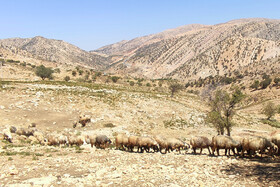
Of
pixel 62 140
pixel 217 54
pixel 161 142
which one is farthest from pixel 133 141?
pixel 217 54

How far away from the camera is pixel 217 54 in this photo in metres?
131

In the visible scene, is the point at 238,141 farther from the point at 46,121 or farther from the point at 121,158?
the point at 46,121

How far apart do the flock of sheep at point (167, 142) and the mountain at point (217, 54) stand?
84.5 meters

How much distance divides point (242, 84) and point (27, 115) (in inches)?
3025

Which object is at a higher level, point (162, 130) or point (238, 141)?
point (238, 141)

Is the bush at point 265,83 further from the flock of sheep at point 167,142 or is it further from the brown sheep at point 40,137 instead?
the brown sheep at point 40,137

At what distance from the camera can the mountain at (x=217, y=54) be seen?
11506 centimetres

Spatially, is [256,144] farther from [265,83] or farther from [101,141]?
[265,83]

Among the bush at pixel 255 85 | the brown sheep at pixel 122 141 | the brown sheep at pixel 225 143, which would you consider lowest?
the brown sheep at pixel 122 141

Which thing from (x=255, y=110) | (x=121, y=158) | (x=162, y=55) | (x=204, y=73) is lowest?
(x=255, y=110)

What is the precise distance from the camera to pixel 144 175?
9672mm

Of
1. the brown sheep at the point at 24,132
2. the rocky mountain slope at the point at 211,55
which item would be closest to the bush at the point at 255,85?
the rocky mountain slope at the point at 211,55

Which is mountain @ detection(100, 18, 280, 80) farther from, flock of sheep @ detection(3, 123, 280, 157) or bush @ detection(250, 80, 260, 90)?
flock of sheep @ detection(3, 123, 280, 157)

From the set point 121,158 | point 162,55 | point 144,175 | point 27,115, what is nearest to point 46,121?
point 27,115
